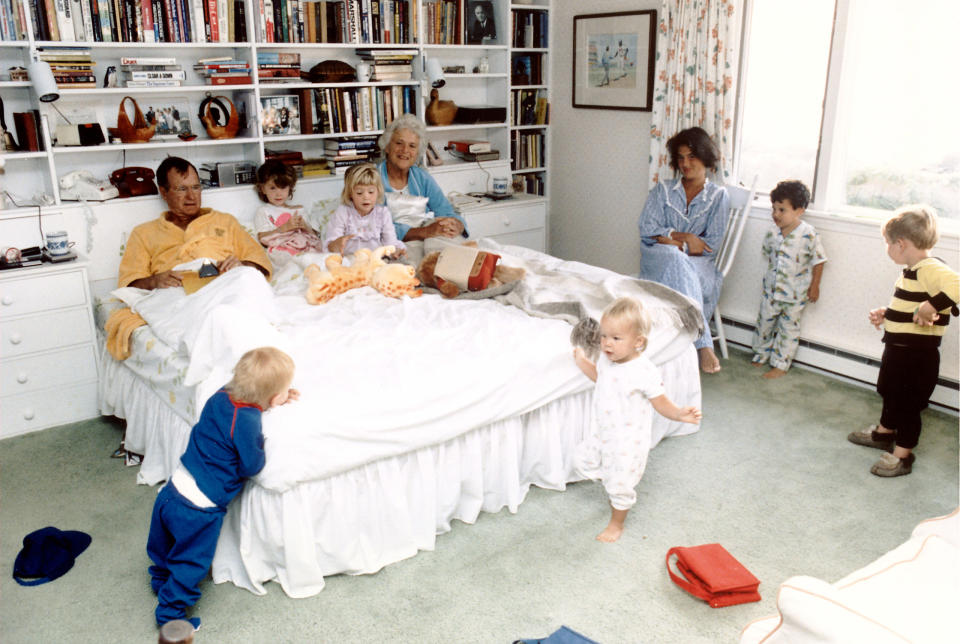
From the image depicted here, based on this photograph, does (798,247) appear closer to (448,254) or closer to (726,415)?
(726,415)

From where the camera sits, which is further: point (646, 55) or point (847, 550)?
point (646, 55)

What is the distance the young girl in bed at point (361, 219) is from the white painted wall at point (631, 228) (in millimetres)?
1796

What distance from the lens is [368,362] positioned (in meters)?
2.44

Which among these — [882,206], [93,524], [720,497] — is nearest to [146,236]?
[93,524]

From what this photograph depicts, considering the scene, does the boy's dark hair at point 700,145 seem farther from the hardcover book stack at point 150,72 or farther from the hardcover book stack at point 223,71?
the hardcover book stack at point 150,72

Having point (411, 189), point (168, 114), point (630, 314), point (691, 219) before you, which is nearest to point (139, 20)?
point (168, 114)

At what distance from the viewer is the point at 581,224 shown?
202 inches

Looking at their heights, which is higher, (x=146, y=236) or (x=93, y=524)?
(x=146, y=236)

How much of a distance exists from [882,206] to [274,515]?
10.4 feet

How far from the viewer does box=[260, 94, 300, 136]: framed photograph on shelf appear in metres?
3.92

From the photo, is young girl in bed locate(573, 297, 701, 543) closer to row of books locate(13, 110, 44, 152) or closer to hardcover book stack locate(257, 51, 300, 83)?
hardcover book stack locate(257, 51, 300, 83)

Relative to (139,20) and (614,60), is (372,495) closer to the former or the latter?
(139,20)

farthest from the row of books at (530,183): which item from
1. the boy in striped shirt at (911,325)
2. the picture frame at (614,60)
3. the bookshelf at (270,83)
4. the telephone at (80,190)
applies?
the boy in striped shirt at (911,325)

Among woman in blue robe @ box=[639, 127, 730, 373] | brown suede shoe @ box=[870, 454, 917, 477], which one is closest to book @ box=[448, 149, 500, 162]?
woman in blue robe @ box=[639, 127, 730, 373]
